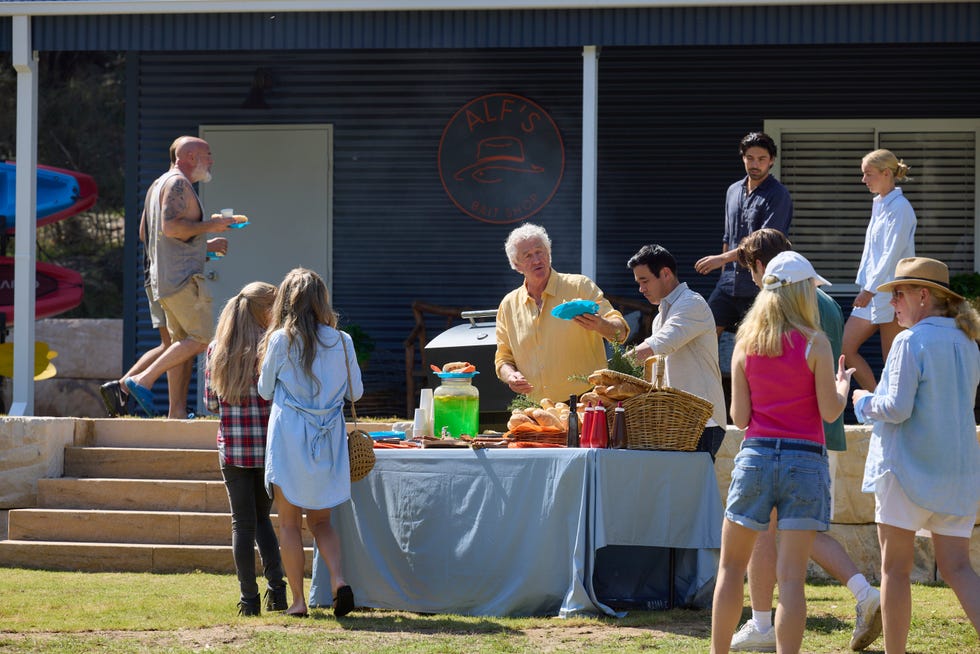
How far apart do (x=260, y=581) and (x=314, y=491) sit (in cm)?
151

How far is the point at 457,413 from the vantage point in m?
6.12

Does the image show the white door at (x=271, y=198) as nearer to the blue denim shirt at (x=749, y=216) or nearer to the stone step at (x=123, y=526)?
the stone step at (x=123, y=526)

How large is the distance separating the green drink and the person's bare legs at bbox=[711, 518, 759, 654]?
1.85 meters

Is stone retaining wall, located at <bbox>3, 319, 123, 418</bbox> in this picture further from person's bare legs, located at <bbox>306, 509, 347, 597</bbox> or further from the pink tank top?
the pink tank top

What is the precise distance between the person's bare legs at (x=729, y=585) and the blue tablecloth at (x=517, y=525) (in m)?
1.22

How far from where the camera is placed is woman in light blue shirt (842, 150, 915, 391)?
7.46 meters

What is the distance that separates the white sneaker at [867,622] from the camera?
17.0 feet

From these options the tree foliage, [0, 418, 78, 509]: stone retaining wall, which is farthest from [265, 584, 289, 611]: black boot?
the tree foliage

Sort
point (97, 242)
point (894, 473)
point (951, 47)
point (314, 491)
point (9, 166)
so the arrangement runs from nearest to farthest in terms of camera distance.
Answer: point (894, 473)
point (314, 491)
point (951, 47)
point (9, 166)
point (97, 242)

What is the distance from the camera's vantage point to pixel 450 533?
596cm

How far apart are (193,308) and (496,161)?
347 cm

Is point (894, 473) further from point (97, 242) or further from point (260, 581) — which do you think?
point (97, 242)

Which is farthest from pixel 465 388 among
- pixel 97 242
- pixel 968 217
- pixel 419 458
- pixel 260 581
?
pixel 97 242

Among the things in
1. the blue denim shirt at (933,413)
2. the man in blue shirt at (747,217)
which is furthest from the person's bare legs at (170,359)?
the blue denim shirt at (933,413)
